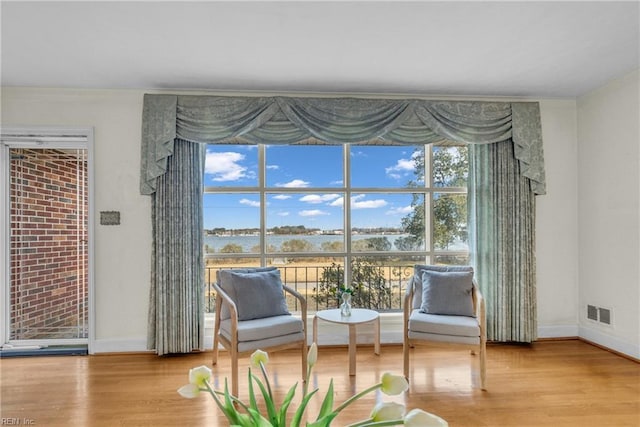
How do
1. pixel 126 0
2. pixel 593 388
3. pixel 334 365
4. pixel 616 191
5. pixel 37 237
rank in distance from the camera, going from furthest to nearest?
pixel 37 237 < pixel 616 191 < pixel 334 365 < pixel 593 388 < pixel 126 0

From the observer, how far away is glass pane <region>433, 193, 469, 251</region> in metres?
3.91

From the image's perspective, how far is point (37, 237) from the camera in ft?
11.9

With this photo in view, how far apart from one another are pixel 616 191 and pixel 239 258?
3.59m

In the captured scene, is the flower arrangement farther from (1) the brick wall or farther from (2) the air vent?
(2) the air vent

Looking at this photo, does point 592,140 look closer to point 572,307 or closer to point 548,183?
point 548,183

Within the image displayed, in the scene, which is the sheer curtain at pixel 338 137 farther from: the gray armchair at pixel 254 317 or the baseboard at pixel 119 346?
the gray armchair at pixel 254 317

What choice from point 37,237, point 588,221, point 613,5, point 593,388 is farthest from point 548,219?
point 37,237

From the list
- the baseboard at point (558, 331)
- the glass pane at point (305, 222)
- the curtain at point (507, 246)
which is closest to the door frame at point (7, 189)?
the glass pane at point (305, 222)

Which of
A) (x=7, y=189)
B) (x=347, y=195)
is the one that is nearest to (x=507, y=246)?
(x=347, y=195)

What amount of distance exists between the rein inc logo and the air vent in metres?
4.60

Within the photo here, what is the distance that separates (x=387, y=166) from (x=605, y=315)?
8.13 feet

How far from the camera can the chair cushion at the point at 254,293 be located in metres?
3.00

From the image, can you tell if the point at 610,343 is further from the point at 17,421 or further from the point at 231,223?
the point at 17,421

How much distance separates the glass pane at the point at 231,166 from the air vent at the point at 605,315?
3.54 metres
